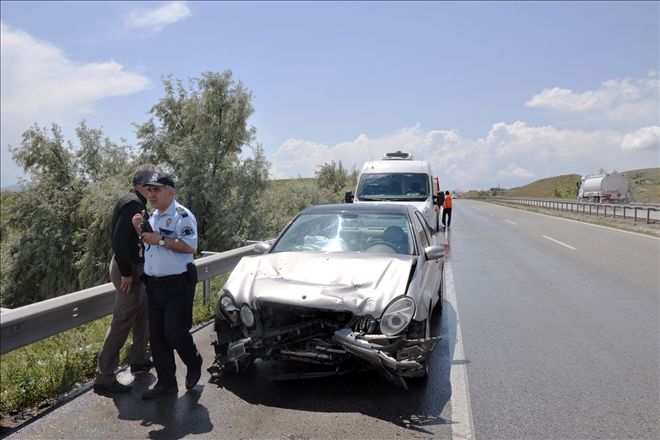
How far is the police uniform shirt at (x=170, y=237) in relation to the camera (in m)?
4.19

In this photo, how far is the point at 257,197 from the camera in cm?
2273

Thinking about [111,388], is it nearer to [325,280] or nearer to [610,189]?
[325,280]

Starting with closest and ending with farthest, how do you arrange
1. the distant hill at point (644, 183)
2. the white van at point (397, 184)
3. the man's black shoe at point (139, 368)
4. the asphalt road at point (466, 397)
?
the asphalt road at point (466, 397), the man's black shoe at point (139, 368), the white van at point (397, 184), the distant hill at point (644, 183)

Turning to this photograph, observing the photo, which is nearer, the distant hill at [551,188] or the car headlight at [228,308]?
the car headlight at [228,308]

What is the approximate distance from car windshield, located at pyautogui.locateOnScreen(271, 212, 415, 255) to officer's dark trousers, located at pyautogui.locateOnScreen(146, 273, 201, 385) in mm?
1507

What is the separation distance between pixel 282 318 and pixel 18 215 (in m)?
24.7

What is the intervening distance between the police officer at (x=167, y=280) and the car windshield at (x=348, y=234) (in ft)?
4.89

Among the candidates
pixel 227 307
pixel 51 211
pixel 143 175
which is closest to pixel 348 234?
pixel 227 307

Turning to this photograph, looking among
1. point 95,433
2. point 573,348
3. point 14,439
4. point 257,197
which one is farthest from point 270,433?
point 257,197

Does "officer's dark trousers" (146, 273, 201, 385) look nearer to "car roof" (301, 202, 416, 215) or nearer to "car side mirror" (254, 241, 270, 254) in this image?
"car side mirror" (254, 241, 270, 254)

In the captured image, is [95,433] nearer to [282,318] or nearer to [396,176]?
[282,318]

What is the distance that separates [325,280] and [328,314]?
1.04 feet

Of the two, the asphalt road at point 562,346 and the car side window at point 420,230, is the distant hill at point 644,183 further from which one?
the car side window at point 420,230

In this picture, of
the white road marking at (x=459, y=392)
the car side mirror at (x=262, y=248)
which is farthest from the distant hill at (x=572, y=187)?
the car side mirror at (x=262, y=248)
